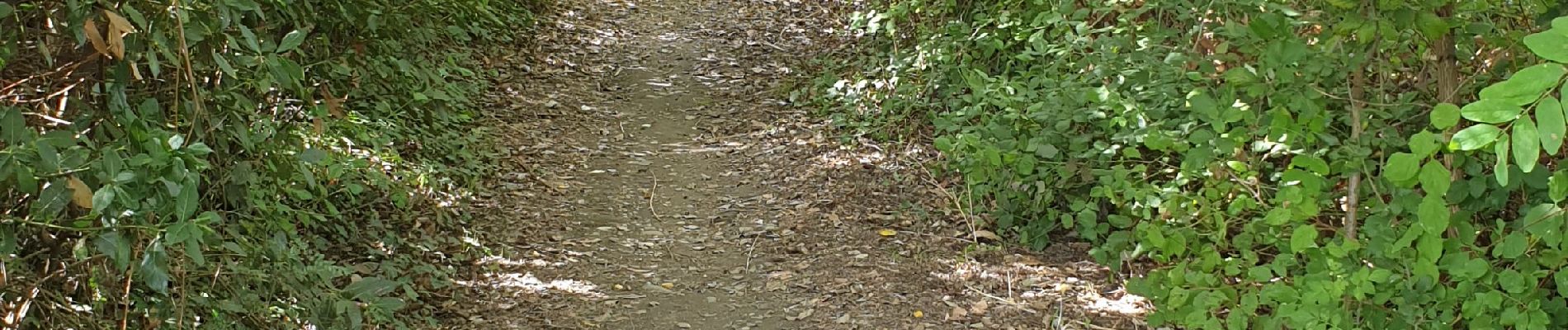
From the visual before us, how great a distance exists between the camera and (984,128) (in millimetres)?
5406

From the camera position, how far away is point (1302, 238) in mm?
3592

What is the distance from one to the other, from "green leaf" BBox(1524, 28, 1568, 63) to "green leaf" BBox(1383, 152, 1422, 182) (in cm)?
102

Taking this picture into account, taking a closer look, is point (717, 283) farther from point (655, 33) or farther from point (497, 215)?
point (655, 33)

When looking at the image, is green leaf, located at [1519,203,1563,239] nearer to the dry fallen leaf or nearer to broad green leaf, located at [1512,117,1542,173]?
broad green leaf, located at [1512,117,1542,173]

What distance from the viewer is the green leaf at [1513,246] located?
3.30 meters

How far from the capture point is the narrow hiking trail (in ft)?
15.8

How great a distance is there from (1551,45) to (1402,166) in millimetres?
1111

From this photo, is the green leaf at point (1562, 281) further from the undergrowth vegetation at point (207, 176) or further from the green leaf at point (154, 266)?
the green leaf at point (154, 266)

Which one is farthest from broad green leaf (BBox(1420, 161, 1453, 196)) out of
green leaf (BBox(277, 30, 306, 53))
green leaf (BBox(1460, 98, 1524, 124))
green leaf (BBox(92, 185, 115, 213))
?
green leaf (BBox(92, 185, 115, 213))

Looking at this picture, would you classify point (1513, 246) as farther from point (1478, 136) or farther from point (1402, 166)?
point (1478, 136)

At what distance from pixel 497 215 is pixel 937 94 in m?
2.51

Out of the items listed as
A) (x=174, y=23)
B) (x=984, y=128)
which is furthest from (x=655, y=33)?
(x=174, y=23)

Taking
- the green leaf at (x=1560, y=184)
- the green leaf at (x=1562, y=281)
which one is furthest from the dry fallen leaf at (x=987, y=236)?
the green leaf at (x=1560, y=184)

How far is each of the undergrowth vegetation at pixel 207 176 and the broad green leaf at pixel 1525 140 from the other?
2.43 m
